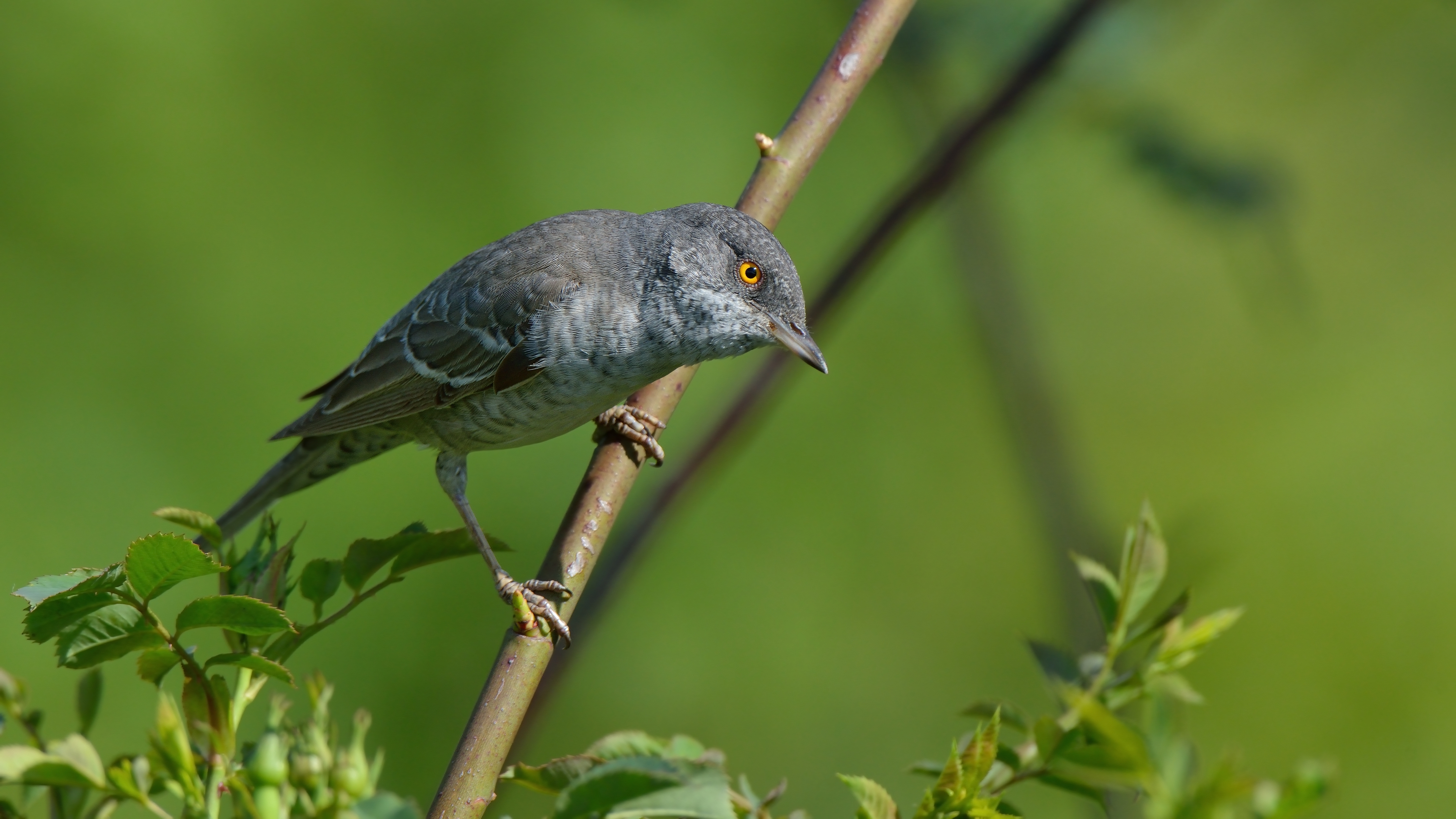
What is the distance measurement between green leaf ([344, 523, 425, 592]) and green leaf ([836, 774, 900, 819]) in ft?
2.21

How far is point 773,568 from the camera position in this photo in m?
5.09

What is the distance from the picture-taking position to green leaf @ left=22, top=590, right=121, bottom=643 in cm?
118

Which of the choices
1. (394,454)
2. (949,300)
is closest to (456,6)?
(394,454)

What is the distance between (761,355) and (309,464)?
162cm

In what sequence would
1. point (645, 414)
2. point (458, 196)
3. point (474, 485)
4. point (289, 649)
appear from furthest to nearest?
point (458, 196), point (474, 485), point (645, 414), point (289, 649)

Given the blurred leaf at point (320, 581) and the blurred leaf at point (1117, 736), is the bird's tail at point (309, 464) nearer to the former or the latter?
the blurred leaf at point (320, 581)

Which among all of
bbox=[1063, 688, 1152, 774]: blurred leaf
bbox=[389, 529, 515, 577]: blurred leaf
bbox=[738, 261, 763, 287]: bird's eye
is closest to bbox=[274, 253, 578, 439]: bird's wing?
bbox=[738, 261, 763, 287]: bird's eye

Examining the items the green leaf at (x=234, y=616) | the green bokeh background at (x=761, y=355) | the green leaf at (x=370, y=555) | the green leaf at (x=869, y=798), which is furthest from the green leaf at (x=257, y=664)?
the green bokeh background at (x=761, y=355)

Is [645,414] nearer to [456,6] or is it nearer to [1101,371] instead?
[1101,371]

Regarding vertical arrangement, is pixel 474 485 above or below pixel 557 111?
below

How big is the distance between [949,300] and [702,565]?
202cm

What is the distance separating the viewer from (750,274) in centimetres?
313

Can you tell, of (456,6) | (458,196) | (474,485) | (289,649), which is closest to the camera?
(289,649)

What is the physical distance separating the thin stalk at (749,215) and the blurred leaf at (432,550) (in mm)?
185
